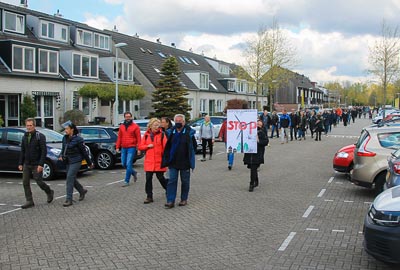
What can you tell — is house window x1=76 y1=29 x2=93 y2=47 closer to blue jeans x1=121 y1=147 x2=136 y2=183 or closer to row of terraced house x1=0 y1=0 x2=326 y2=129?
row of terraced house x1=0 y1=0 x2=326 y2=129

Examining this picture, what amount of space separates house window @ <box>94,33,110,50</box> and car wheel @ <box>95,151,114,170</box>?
24.6 metres

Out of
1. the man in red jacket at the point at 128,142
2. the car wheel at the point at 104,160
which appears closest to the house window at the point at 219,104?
the car wheel at the point at 104,160

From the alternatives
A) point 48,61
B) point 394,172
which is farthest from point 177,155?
point 48,61

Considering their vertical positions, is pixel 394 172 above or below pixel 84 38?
below

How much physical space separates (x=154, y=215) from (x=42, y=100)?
23.3 m

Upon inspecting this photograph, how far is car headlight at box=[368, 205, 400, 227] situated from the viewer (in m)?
5.11

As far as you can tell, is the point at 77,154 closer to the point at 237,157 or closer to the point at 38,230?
the point at 38,230

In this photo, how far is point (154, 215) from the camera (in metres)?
8.45

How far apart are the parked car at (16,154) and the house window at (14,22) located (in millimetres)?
17964

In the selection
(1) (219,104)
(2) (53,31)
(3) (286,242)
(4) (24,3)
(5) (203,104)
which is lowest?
(3) (286,242)

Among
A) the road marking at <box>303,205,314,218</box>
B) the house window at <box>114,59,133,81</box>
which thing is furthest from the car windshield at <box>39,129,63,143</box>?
the house window at <box>114,59,133,81</box>

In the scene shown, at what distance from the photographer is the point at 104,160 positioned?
50.2 feet

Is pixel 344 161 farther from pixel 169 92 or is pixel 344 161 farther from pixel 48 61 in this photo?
pixel 169 92

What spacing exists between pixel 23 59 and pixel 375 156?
23.6m
